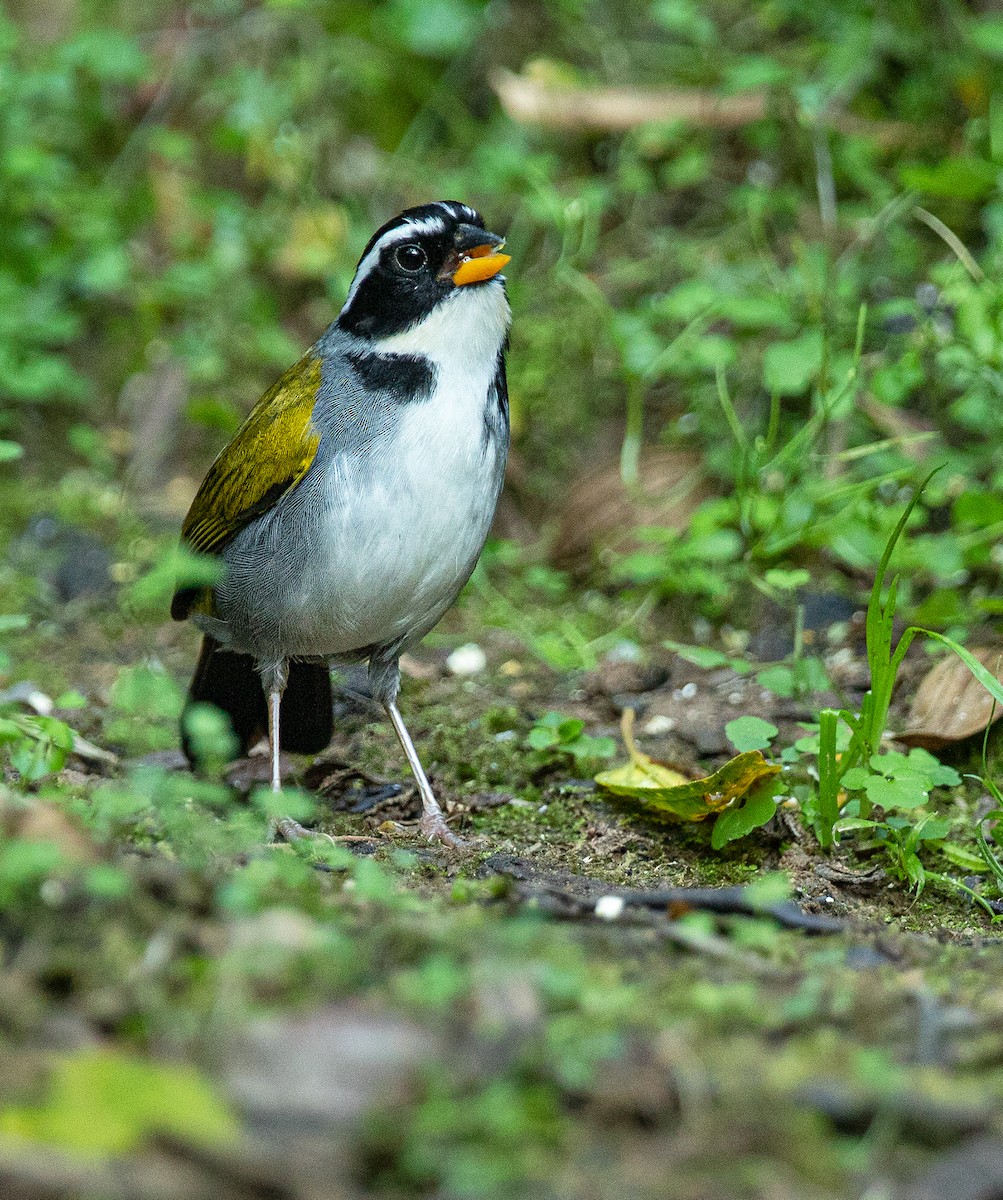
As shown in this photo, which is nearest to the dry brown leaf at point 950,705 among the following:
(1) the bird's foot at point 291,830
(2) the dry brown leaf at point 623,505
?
(2) the dry brown leaf at point 623,505

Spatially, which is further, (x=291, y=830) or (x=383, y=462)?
(x=291, y=830)

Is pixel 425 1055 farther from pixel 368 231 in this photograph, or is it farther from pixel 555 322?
pixel 368 231

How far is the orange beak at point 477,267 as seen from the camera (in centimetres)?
432

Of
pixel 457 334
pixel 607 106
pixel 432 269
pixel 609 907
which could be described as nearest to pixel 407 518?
pixel 457 334

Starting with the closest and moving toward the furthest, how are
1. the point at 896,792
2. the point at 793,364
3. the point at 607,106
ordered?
1. the point at 896,792
2. the point at 793,364
3. the point at 607,106

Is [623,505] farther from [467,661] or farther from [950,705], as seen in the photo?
[950,705]

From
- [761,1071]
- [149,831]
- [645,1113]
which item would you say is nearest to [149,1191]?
[645,1113]

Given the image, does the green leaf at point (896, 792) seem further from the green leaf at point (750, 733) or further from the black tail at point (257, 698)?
the black tail at point (257, 698)

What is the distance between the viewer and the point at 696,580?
5.83 meters

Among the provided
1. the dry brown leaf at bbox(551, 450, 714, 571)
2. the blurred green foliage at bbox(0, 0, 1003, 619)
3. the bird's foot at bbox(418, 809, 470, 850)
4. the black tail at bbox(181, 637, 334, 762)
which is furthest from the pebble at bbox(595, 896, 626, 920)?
the dry brown leaf at bbox(551, 450, 714, 571)

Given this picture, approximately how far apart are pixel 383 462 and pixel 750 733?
4.40 ft

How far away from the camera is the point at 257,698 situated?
205 inches

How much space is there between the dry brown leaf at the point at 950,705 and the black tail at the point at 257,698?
2.00 meters

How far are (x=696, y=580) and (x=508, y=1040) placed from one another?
3781mm
